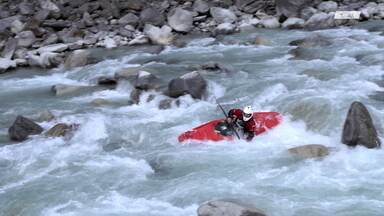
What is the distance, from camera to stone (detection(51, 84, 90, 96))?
39.6 feet

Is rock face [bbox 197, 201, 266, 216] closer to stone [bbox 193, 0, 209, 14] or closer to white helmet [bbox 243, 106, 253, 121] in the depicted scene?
white helmet [bbox 243, 106, 253, 121]

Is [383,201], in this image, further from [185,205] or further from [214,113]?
[214,113]

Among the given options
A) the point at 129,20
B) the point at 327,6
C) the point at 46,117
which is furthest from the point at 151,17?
the point at 46,117

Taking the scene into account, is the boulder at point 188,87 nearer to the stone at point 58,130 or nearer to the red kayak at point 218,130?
the red kayak at point 218,130

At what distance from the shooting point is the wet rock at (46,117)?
10.3 metres

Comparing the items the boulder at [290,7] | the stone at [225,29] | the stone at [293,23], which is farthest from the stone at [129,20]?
the stone at [293,23]

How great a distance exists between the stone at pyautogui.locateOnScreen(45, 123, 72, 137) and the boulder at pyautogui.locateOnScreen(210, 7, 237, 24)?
865 centimetres

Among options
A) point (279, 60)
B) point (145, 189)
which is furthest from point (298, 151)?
point (279, 60)

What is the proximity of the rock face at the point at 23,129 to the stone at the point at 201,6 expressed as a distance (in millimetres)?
9195

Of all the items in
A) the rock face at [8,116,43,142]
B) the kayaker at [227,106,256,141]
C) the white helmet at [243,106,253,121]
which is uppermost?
the white helmet at [243,106,253,121]

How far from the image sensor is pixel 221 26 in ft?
54.0

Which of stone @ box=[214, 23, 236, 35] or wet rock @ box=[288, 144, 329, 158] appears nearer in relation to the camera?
wet rock @ box=[288, 144, 329, 158]

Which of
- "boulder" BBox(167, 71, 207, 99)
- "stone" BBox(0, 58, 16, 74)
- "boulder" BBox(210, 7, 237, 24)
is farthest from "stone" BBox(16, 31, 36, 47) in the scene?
"boulder" BBox(167, 71, 207, 99)

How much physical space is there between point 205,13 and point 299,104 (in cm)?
875
